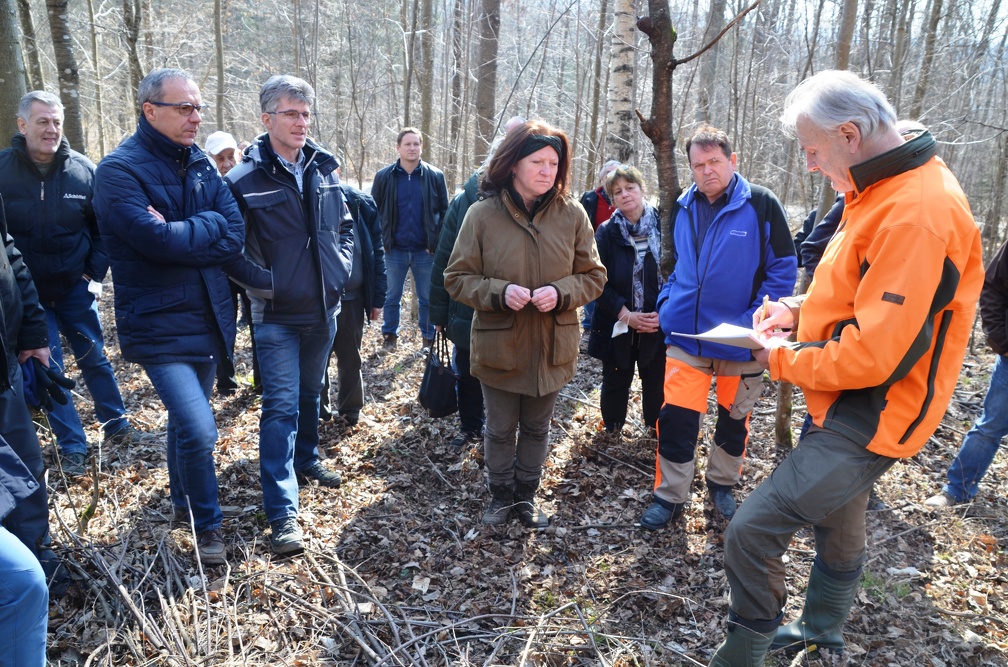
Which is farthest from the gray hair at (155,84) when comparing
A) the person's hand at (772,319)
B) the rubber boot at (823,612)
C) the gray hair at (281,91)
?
the rubber boot at (823,612)

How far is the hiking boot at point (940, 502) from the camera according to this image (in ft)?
13.8

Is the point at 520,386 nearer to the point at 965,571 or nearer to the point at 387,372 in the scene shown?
the point at 965,571

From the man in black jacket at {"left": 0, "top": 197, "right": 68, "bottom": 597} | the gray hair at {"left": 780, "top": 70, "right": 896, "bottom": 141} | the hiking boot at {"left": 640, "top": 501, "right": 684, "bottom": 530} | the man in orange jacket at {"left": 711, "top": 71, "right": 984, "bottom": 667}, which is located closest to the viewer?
the man in orange jacket at {"left": 711, "top": 71, "right": 984, "bottom": 667}

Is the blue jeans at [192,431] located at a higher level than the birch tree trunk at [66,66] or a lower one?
lower

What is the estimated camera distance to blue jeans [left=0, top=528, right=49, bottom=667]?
1964mm

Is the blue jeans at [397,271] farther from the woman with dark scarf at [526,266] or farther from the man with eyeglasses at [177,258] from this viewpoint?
the man with eyeglasses at [177,258]

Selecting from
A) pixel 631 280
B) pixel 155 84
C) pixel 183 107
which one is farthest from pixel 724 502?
pixel 155 84

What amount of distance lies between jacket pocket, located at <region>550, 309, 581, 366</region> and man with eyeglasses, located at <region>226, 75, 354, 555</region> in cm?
139

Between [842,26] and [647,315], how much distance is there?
407cm

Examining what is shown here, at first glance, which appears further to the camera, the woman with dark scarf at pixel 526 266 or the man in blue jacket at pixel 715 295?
the man in blue jacket at pixel 715 295

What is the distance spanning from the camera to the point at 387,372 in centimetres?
676

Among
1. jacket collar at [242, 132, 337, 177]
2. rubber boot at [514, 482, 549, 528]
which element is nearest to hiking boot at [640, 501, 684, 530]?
rubber boot at [514, 482, 549, 528]

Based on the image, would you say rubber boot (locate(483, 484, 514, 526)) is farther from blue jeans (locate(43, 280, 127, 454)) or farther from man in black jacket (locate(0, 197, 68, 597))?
blue jeans (locate(43, 280, 127, 454))

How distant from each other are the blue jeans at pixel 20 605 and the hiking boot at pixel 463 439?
320 centimetres
